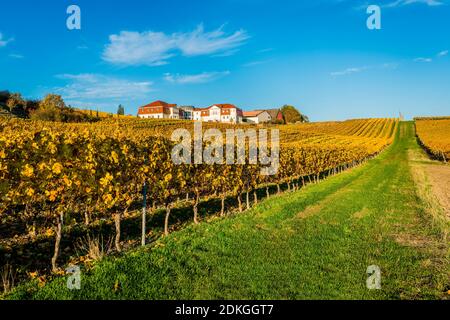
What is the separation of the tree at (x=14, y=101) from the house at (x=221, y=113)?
67.8m

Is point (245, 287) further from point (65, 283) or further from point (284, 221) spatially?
point (284, 221)

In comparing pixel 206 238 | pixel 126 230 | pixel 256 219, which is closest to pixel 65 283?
pixel 206 238

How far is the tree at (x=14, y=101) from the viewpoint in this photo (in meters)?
60.2

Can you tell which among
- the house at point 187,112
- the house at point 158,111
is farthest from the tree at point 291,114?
the house at point 158,111

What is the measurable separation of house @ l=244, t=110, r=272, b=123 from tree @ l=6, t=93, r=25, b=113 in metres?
81.9

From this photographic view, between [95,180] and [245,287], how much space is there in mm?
5540

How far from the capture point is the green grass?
20.6 feet

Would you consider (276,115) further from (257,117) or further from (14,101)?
(14,101)

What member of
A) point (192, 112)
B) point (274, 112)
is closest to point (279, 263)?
point (192, 112)

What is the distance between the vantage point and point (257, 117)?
13012cm

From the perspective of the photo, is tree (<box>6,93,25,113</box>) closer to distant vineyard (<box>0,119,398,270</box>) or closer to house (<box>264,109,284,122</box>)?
distant vineyard (<box>0,119,398,270</box>)

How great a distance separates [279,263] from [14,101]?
70517 mm

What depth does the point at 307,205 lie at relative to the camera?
16062mm

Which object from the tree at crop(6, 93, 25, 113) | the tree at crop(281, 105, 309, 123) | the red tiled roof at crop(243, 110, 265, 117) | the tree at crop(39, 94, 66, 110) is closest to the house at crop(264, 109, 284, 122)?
the tree at crop(281, 105, 309, 123)
